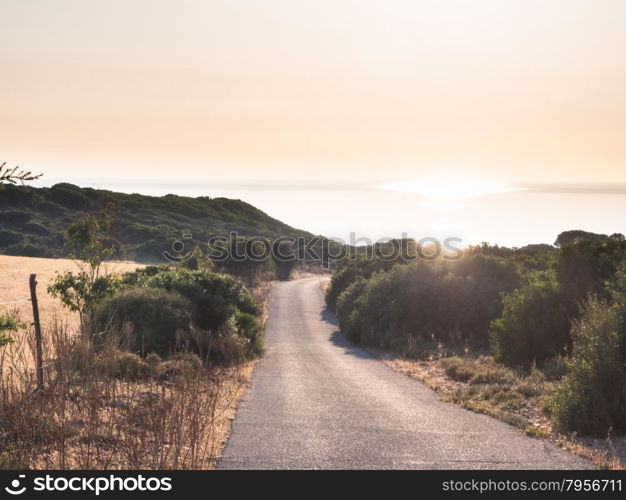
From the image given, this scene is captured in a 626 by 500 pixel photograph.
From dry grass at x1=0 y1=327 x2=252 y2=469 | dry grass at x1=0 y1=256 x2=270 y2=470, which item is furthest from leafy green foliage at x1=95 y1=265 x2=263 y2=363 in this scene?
dry grass at x1=0 y1=327 x2=252 y2=469

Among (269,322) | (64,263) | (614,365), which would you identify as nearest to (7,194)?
(64,263)

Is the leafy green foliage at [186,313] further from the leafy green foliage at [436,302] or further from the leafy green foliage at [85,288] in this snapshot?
the leafy green foliage at [436,302]

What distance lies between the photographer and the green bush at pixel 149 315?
24.7m

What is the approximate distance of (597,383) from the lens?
1380cm

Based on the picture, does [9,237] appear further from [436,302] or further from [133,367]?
[133,367]

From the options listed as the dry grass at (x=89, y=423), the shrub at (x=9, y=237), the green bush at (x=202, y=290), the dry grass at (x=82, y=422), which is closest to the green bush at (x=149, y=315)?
the green bush at (x=202, y=290)

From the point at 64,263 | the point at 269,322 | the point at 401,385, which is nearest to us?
the point at 401,385

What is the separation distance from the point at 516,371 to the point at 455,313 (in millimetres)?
11448

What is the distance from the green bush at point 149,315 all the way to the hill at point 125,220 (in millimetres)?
56996

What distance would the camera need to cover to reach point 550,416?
1532cm

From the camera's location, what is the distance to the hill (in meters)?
105

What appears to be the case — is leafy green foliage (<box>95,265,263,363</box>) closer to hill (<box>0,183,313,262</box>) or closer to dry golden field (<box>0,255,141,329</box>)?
dry golden field (<box>0,255,141,329</box>)

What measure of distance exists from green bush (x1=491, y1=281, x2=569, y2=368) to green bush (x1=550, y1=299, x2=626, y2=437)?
8.29 meters
